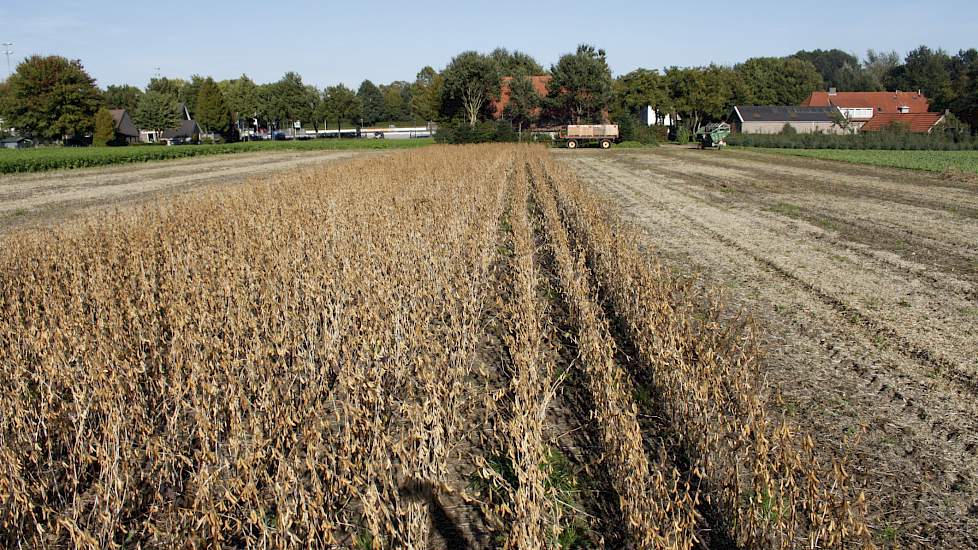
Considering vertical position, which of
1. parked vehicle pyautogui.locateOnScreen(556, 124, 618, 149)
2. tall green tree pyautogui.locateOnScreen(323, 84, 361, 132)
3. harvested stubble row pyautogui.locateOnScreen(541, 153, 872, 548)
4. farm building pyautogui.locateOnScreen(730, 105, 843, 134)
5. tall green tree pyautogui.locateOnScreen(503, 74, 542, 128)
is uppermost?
tall green tree pyautogui.locateOnScreen(323, 84, 361, 132)

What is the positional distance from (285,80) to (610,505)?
346ft

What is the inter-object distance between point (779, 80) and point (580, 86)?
54126mm

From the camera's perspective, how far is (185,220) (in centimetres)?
1018

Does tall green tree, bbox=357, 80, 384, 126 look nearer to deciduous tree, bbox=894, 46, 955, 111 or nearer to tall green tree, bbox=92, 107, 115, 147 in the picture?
tall green tree, bbox=92, 107, 115, 147

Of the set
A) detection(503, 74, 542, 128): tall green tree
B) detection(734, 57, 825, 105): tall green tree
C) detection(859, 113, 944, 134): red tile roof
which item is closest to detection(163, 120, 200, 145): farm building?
detection(503, 74, 542, 128): tall green tree

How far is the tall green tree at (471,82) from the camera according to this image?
64.3 m

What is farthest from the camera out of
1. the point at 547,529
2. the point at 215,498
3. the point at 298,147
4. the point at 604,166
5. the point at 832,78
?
the point at 832,78

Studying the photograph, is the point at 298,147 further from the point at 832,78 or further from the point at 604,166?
the point at 832,78

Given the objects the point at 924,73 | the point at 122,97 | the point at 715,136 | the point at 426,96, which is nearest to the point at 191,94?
the point at 122,97

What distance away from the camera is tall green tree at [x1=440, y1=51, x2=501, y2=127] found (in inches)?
2532

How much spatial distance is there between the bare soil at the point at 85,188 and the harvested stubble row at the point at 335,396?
1103cm

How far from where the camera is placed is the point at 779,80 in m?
105

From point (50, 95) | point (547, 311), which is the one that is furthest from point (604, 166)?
point (50, 95)

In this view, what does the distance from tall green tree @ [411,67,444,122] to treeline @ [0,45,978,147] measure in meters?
0.30
